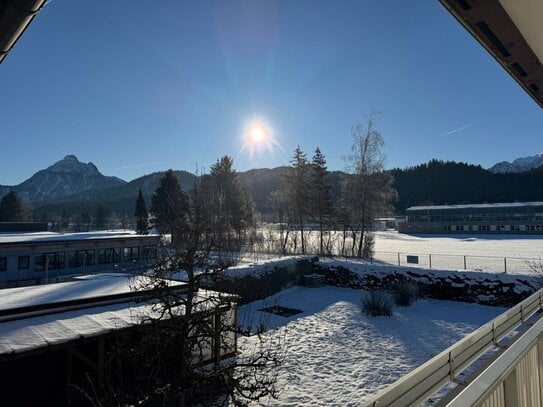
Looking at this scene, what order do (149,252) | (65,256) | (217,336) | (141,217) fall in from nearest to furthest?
(217,336) < (65,256) < (149,252) < (141,217)

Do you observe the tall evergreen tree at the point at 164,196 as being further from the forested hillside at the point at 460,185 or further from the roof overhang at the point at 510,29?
the forested hillside at the point at 460,185

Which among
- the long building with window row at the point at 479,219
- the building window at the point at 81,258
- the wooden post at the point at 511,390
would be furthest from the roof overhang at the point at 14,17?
the long building with window row at the point at 479,219

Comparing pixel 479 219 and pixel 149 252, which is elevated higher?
pixel 479 219

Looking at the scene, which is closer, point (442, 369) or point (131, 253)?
point (442, 369)

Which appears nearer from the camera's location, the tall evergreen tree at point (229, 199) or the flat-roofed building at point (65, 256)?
the flat-roofed building at point (65, 256)

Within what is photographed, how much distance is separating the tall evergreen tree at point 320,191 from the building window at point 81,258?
20.8 meters

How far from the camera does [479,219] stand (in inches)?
2336

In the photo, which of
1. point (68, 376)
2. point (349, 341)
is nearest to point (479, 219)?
point (349, 341)

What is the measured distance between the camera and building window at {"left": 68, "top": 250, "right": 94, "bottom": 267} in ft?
81.4

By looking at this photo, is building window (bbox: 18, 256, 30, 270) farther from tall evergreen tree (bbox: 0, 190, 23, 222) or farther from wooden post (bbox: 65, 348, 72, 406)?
tall evergreen tree (bbox: 0, 190, 23, 222)

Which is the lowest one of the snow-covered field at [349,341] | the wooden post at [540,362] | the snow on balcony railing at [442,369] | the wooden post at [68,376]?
the snow-covered field at [349,341]

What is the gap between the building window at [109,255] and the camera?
87.8 ft

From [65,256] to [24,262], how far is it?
257 centimetres

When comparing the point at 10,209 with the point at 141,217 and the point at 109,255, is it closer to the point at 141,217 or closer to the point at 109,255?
the point at 141,217
